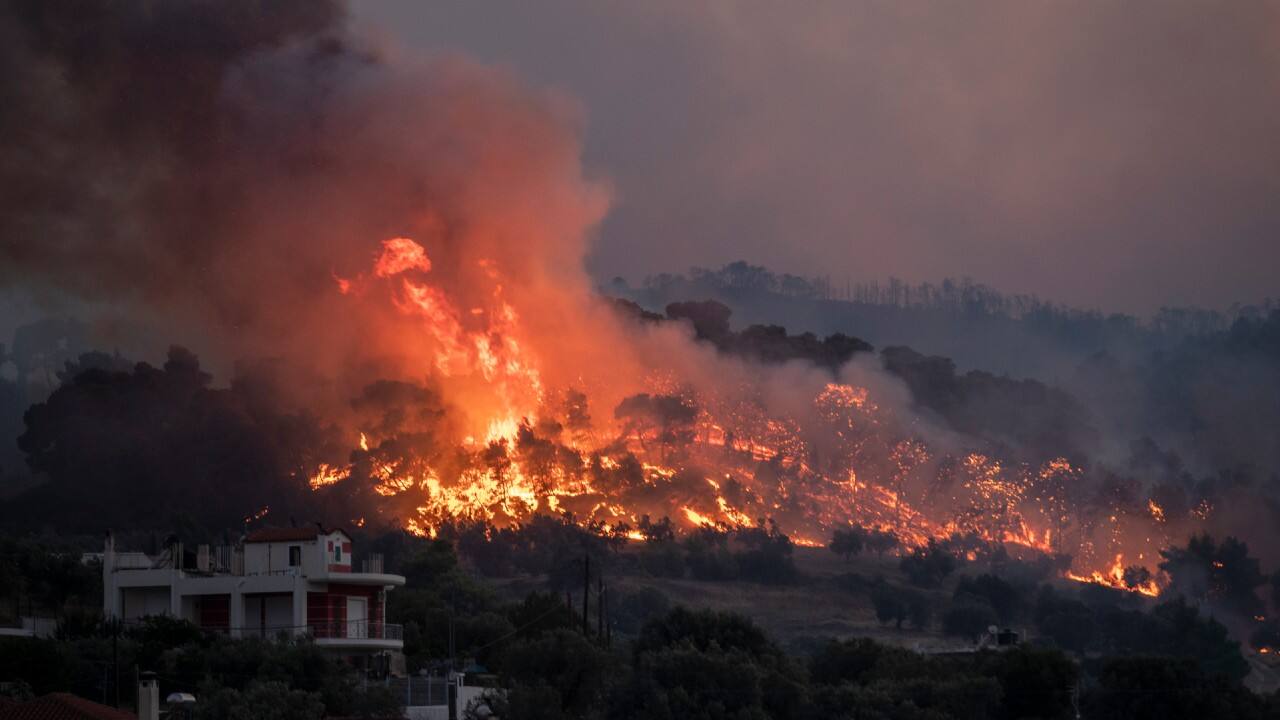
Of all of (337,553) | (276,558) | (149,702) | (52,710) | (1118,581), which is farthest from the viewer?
(1118,581)

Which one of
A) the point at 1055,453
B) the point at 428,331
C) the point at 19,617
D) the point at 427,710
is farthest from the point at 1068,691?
Answer: the point at 1055,453

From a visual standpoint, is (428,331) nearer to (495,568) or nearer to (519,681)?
(495,568)

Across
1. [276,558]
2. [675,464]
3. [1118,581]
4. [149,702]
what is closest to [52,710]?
[149,702]

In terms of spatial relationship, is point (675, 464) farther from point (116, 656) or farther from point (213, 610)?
point (116, 656)

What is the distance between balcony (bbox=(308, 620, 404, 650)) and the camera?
261 ft

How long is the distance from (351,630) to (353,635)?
0.26 metres

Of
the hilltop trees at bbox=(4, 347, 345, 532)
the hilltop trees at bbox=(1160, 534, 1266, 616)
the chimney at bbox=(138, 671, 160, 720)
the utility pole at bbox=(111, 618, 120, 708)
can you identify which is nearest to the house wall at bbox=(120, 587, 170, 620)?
the utility pole at bbox=(111, 618, 120, 708)

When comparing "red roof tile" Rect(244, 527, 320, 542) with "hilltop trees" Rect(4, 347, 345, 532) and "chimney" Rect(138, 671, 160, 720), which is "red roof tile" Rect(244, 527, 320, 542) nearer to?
"chimney" Rect(138, 671, 160, 720)

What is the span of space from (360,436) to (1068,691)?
79607mm

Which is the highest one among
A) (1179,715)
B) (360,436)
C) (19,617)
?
(360,436)

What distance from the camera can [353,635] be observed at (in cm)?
8119

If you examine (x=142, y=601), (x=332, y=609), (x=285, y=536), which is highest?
(x=285, y=536)

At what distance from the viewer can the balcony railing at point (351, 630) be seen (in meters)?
80.1

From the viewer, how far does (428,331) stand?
504ft
